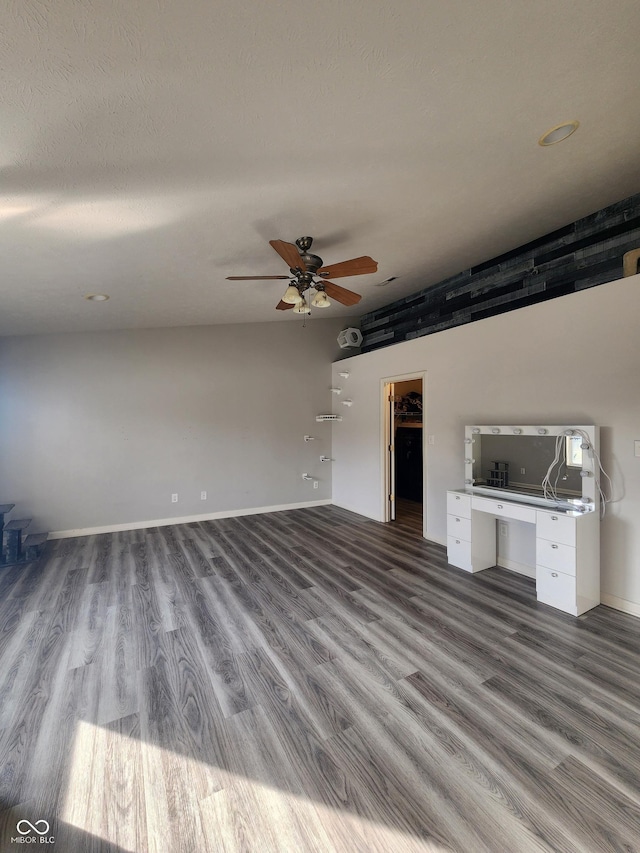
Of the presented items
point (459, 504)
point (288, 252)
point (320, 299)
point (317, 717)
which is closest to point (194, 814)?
point (317, 717)

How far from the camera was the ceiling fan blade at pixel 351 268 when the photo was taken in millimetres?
2818

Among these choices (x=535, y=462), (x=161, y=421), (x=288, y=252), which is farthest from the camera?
(x=161, y=421)

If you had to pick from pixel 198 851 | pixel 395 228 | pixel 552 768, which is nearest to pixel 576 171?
pixel 395 228

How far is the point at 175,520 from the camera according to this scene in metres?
5.48

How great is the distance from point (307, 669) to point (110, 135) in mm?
2989

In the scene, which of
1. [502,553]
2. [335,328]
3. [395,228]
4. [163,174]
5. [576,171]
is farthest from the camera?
[335,328]

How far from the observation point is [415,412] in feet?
21.8

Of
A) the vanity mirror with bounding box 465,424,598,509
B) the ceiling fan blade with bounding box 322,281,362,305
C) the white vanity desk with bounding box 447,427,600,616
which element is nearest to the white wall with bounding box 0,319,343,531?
the ceiling fan blade with bounding box 322,281,362,305

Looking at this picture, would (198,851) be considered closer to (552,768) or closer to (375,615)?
(552,768)

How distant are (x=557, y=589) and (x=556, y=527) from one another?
0.49 metres

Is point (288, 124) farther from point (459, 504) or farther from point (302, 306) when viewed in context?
point (459, 504)

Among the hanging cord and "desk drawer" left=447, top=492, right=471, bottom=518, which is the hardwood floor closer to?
"desk drawer" left=447, top=492, right=471, bottom=518

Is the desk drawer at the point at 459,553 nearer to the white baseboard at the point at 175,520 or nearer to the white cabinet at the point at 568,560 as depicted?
the white cabinet at the point at 568,560

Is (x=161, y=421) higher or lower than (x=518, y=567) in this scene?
higher
